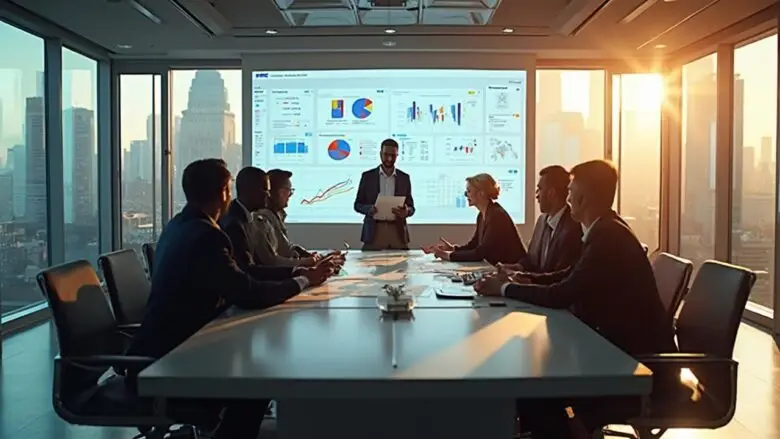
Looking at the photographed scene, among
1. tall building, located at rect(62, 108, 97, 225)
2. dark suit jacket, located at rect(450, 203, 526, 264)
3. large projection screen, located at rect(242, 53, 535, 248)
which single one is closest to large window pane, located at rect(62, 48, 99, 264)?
tall building, located at rect(62, 108, 97, 225)

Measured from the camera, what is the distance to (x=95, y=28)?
7.06 meters

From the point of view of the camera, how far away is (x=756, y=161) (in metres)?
6.91

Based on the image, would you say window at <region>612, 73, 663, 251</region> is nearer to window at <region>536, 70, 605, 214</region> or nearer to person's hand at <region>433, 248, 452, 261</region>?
window at <region>536, 70, 605, 214</region>

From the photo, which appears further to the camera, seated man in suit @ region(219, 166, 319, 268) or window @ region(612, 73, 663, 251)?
window @ region(612, 73, 663, 251)

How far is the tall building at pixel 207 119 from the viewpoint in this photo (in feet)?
29.5

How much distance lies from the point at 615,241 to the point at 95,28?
238 inches

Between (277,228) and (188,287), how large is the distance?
6.83 ft

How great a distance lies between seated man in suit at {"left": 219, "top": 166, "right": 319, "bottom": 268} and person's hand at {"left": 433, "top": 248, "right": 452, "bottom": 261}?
102 cm

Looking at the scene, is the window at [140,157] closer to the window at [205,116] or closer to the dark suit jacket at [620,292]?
the window at [205,116]

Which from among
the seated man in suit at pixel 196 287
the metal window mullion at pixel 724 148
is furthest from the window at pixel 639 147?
the seated man in suit at pixel 196 287

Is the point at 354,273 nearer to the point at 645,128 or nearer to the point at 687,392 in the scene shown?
the point at 687,392

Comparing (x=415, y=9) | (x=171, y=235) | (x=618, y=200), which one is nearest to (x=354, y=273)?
(x=171, y=235)

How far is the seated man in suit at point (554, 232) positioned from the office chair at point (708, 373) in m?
0.93

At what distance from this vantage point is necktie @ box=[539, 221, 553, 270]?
3942 mm
